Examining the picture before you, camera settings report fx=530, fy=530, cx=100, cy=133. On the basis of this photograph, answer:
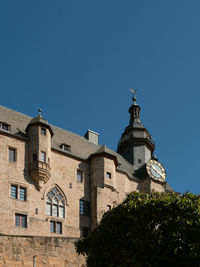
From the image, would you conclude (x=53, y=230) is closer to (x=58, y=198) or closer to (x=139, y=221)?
(x=58, y=198)

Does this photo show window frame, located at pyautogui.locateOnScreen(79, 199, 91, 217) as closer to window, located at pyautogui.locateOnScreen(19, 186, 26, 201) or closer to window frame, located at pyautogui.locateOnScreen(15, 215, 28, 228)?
window, located at pyautogui.locateOnScreen(19, 186, 26, 201)

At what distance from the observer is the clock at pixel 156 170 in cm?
5462

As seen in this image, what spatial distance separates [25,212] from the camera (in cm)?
4225

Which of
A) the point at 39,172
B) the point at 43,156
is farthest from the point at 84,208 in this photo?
the point at 43,156

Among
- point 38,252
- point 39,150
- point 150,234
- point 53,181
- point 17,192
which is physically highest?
point 39,150

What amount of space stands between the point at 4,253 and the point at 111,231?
6.29 m

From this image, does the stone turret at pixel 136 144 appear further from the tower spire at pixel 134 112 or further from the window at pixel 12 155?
the window at pixel 12 155

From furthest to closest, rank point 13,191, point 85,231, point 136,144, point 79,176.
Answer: point 136,144, point 79,176, point 85,231, point 13,191

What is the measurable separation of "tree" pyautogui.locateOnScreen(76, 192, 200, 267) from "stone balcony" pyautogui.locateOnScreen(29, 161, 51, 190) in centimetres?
1463

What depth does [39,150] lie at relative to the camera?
4512 centimetres

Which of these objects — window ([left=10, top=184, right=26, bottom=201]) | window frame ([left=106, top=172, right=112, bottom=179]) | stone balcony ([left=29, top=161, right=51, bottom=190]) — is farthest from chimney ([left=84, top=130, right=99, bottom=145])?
window ([left=10, top=184, right=26, bottom=201])

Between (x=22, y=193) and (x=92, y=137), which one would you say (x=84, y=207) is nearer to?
(x=22, y=193)

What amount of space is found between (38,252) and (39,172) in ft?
43.4

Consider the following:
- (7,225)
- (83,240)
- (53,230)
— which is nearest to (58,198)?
(53,230)
